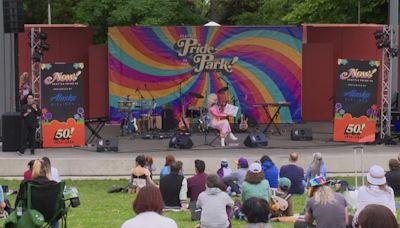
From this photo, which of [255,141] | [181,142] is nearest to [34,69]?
[181,142]

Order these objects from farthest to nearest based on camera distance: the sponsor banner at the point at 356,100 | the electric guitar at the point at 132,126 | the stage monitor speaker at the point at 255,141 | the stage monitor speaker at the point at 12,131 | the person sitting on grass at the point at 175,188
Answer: the electric guitar at the point at 132,126
the sponsor banner at the point at 356,100
the stage monitor speaker at the point at 255,141
the stage monitor speaker at the point at 12,131
the person sitting on grass at the point at 175,188

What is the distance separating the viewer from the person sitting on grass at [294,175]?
1515 centimetres

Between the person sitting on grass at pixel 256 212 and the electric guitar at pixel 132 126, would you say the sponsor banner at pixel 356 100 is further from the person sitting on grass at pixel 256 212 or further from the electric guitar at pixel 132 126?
the person sitting on grass at pixel 256 212

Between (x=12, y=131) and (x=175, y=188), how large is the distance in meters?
8.05

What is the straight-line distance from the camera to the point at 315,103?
28.9m

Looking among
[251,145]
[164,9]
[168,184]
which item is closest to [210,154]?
[251,145]

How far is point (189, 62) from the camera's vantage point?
2727 centimetres

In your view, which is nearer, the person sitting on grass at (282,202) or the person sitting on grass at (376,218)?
the person sitting on grass at (376,218)

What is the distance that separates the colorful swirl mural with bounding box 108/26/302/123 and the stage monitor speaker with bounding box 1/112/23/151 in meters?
6.80

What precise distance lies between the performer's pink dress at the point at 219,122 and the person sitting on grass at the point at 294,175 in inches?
264

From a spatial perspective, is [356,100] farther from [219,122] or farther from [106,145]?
[106,145]

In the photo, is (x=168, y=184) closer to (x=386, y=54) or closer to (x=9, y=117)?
(x=9, y=117)

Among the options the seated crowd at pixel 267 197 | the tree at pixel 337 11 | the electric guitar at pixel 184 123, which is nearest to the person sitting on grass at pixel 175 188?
the seated crowd at pixel 267 197

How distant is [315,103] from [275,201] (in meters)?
16.6
